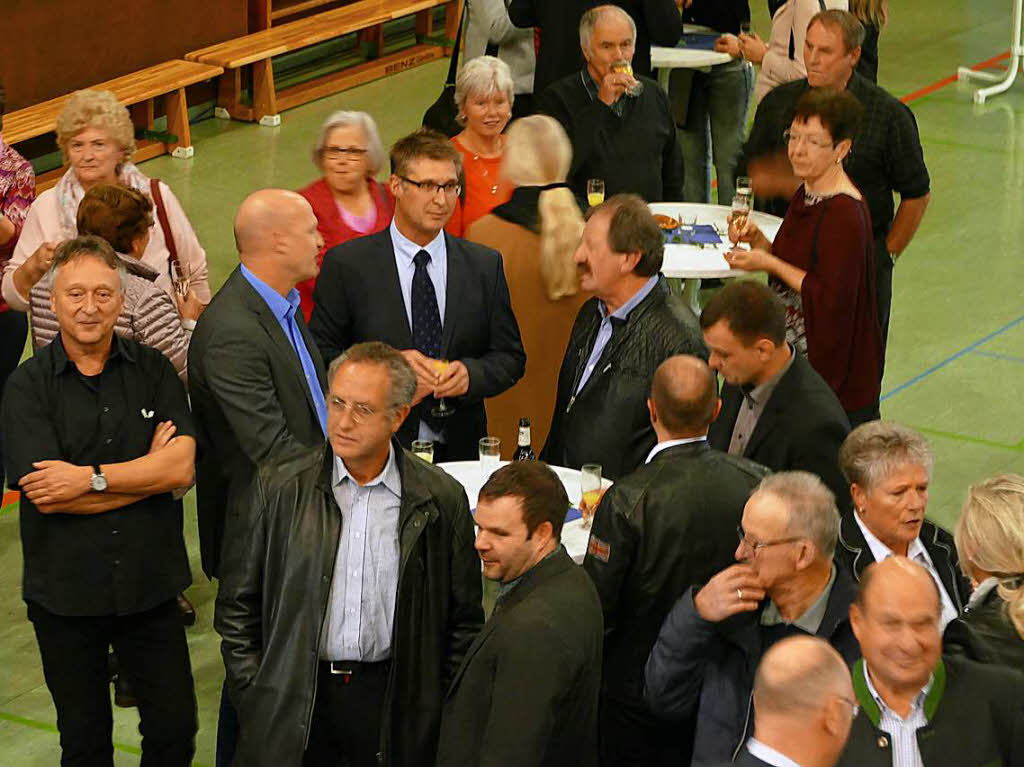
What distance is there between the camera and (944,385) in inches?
346

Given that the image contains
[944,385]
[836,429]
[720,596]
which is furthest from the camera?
[944,385]

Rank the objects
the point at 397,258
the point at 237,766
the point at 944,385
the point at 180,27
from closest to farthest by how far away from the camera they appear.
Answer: the point at 237,766 < the point at 397,258 < the point at 944,385 < the point at 180,27

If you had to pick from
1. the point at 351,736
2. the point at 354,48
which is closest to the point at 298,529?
the point at 351,736

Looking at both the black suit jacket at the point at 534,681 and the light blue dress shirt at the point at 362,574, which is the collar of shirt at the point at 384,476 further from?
the black suit jacket at the point at 534,681

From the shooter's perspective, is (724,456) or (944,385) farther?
(944,385)

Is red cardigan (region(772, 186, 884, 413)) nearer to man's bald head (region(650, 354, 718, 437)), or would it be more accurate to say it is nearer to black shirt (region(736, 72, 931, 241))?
black shirt (region(736, 72, 931, 241))

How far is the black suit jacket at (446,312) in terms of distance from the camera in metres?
6.05

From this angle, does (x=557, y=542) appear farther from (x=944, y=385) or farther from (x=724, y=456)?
(x=944, y=385)

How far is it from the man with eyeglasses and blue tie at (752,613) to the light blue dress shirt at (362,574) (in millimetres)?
745

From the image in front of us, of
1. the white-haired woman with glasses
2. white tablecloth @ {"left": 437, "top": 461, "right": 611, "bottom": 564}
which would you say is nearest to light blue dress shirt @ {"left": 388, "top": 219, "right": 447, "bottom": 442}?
the white-haired woman with glasses

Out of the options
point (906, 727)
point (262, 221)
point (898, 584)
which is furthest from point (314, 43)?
point (906, 727)

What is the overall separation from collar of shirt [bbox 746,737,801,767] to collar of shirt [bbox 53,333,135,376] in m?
2.42

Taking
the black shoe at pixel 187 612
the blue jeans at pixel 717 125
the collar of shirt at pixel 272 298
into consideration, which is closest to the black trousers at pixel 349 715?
the collar of shirt at pixel 272 298

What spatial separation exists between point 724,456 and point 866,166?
10.1 feet
